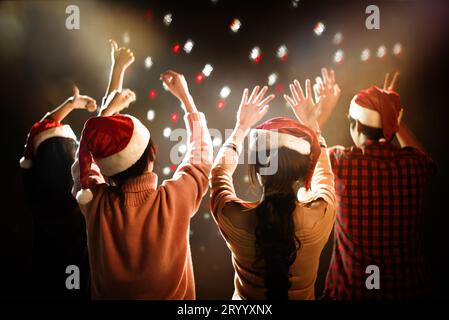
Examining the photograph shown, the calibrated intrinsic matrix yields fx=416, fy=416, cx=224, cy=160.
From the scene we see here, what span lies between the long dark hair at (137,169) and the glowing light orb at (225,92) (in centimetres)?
42

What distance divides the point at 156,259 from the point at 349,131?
101 cm

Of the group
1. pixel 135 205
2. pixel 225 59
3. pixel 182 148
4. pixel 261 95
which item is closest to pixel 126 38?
pixel 225 59

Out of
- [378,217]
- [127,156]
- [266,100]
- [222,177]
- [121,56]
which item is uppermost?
[121,56]

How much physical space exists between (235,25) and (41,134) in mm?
1013

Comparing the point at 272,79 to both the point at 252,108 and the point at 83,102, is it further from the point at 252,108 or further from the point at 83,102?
the point at 83,102

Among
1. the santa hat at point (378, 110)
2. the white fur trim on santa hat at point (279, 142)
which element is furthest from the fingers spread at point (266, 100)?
the santa hat at point (378, 110)

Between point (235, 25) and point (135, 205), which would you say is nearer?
point (135, 205)

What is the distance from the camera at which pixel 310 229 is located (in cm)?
166

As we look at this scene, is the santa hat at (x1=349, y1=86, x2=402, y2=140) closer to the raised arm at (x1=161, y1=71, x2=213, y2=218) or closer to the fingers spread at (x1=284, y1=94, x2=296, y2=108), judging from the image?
the fingers spread at (x1=284, y1=94, x2=296, y2=108)

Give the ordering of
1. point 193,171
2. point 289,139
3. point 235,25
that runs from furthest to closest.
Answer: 1. point 235,25
2. point 193,171
3. point 289,139

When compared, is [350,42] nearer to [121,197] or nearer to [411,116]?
[411,116]

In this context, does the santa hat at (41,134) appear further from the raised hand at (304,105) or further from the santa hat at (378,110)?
the santa hat at (378,110)

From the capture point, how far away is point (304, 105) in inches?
72.9

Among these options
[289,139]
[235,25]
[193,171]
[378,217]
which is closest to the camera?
[289,139]
